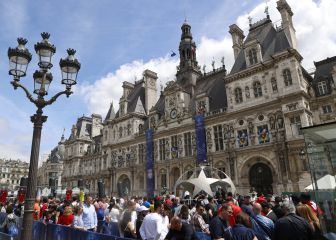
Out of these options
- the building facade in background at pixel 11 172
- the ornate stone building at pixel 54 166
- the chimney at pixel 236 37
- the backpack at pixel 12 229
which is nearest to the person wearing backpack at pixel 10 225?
the backpack at pixel 12 229

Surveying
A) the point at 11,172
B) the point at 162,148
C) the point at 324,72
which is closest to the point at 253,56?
the point at 324,72

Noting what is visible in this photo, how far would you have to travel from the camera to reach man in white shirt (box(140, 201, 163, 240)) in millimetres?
6773

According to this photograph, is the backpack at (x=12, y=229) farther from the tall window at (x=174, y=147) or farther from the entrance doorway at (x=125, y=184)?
the entrance doorway at (x=125, y=184)

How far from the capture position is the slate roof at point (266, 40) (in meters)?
30.6

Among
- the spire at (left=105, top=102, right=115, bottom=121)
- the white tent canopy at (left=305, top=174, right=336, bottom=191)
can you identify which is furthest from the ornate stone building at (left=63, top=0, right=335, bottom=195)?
the white tent canopy at (left=305, top=174, right=336, bottom=191)

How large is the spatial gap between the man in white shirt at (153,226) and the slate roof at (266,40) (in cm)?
2739

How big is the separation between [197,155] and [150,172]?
869 cm

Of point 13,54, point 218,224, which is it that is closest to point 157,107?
point 13,54

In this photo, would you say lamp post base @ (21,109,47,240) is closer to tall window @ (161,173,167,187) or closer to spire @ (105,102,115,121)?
tall window @ (161,173,167,187)

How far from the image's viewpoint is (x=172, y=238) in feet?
19.2

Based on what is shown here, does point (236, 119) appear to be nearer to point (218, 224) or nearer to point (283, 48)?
point (283, 48)

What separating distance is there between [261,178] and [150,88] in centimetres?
2732

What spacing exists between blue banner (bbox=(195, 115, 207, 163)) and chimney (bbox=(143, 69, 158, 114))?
15.2 meters

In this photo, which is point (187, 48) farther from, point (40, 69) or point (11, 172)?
A: point (11, 172)
